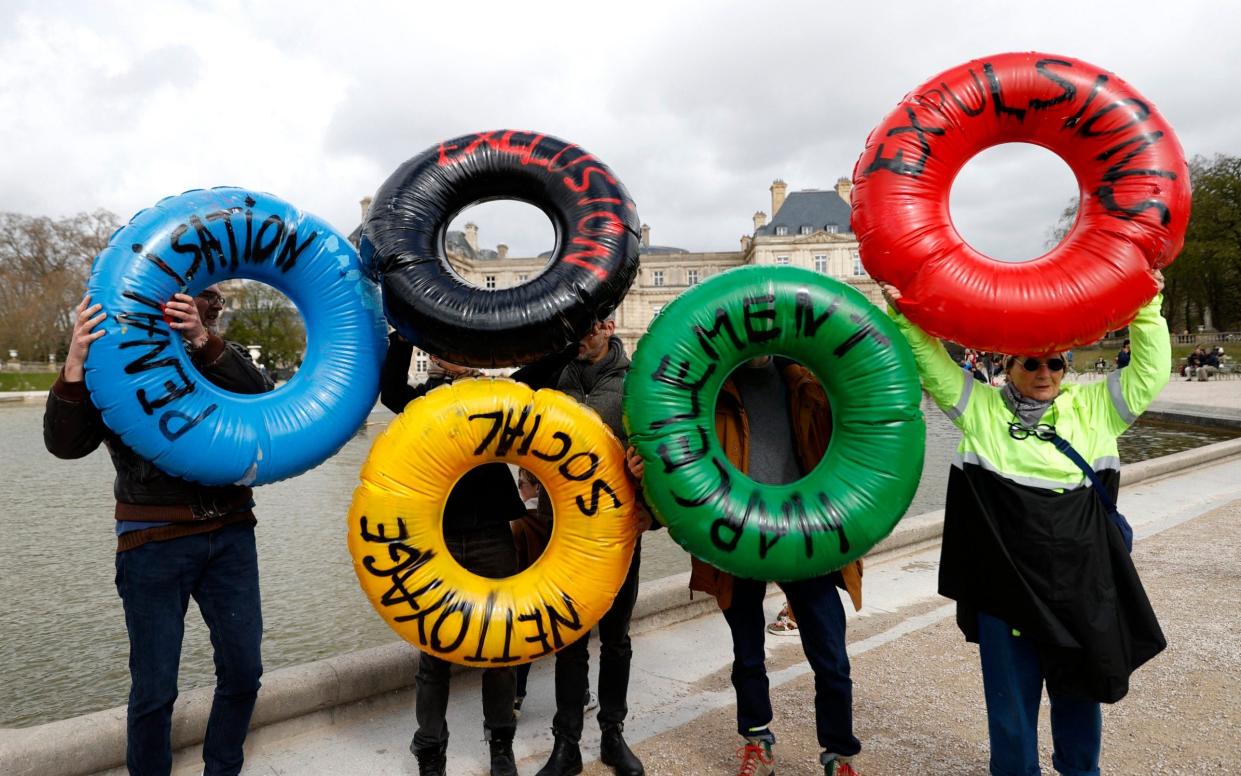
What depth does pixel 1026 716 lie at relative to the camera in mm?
2725

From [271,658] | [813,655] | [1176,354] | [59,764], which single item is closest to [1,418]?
[271,658]

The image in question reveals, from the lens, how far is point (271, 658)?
5.20m

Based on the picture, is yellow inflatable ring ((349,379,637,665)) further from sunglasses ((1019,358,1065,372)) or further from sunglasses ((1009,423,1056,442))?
sunglasses ((1019,358,1065,372))

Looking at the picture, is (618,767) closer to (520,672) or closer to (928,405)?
(520,672)

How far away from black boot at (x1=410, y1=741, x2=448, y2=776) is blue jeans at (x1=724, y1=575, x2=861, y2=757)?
47.0 inches

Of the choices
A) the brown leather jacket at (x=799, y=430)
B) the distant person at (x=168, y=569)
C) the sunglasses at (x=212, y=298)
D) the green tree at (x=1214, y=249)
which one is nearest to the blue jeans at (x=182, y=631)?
the distant person at (x=168, y=569)

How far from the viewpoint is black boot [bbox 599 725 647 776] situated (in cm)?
315

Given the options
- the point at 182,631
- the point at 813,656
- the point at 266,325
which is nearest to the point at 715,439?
the point at 813,656

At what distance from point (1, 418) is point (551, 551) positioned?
31056 mm

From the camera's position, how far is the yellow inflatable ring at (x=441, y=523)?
112 inches

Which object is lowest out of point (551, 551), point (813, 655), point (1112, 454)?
point (813, 655)

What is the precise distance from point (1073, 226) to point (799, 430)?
1.29 m

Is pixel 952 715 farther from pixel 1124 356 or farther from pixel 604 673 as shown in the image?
pixel 1124 356

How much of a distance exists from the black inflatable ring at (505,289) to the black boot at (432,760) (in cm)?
153
